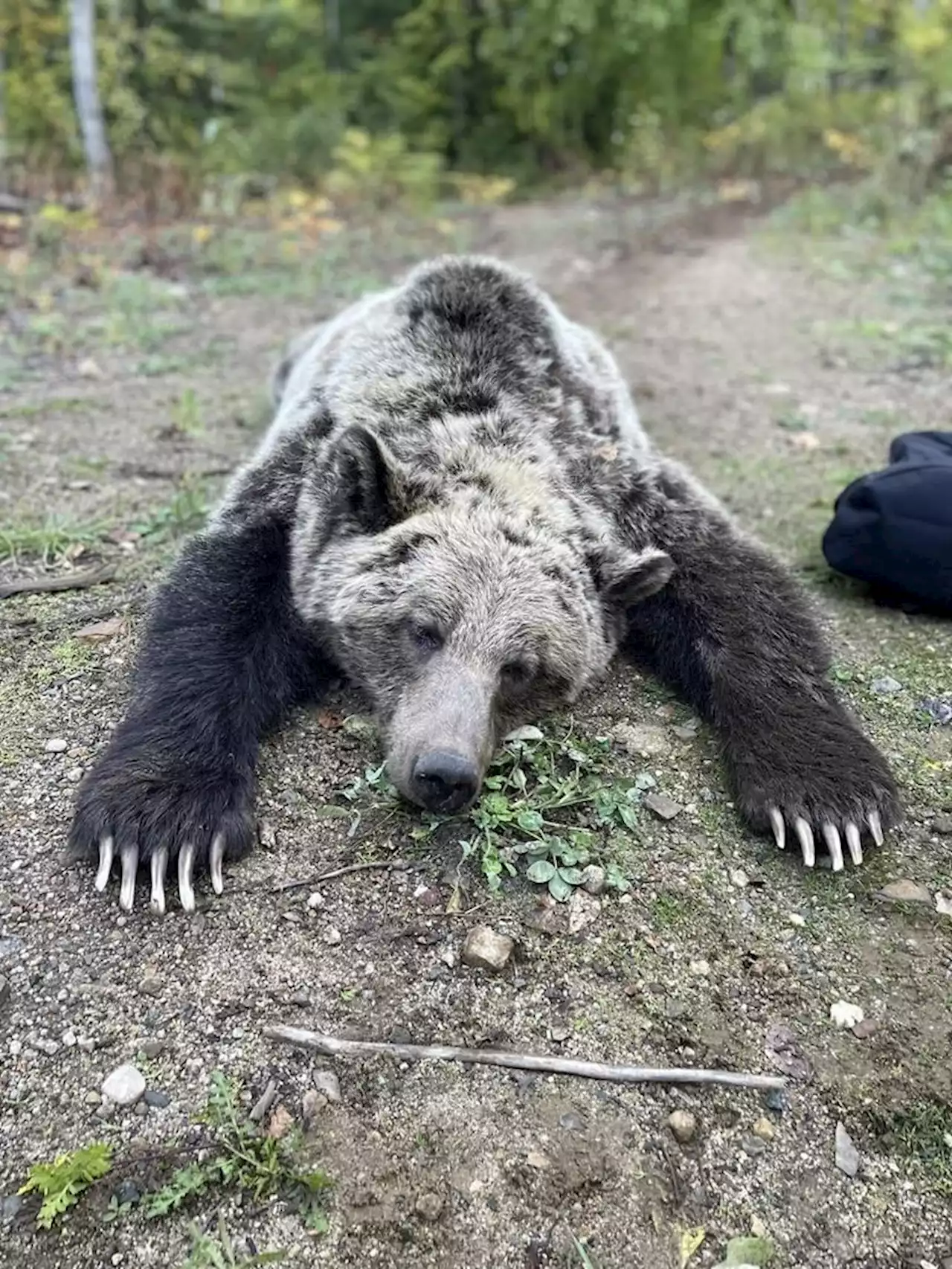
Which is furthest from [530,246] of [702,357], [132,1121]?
[132,1121]

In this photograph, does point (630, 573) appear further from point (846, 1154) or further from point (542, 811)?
point (846, 1154)

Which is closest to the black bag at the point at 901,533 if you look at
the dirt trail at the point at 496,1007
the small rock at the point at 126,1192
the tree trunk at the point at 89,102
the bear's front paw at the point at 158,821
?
the dirt trail at the point at 496,1007

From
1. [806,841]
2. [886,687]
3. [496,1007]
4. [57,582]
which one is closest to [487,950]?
[496,1007]

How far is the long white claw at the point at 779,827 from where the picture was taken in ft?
8.47

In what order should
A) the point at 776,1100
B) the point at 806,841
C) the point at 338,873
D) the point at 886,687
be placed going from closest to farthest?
1. the point at 776,1100
2. the point at 338,873
3. the point at 806,841
4. the point at 886,687

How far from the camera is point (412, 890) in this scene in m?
2.43

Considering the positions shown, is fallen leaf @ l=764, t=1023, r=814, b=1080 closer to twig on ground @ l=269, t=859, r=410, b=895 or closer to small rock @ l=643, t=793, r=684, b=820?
small rock @ l=643, t=793, r=684, b=820

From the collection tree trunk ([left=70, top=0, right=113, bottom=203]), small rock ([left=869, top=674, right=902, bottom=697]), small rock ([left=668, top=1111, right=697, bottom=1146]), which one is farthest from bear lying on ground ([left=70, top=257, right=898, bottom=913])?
tree trunk ([left=70, top=0, right=113, bottom=203])

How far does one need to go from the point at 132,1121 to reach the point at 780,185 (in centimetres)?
1451

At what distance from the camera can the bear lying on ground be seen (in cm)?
256

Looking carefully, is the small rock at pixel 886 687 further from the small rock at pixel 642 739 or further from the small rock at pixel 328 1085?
the small rock at pixel 328 1085

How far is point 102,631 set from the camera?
3297mm

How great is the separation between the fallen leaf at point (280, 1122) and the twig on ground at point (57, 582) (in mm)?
2215

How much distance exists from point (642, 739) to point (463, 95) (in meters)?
16.9
